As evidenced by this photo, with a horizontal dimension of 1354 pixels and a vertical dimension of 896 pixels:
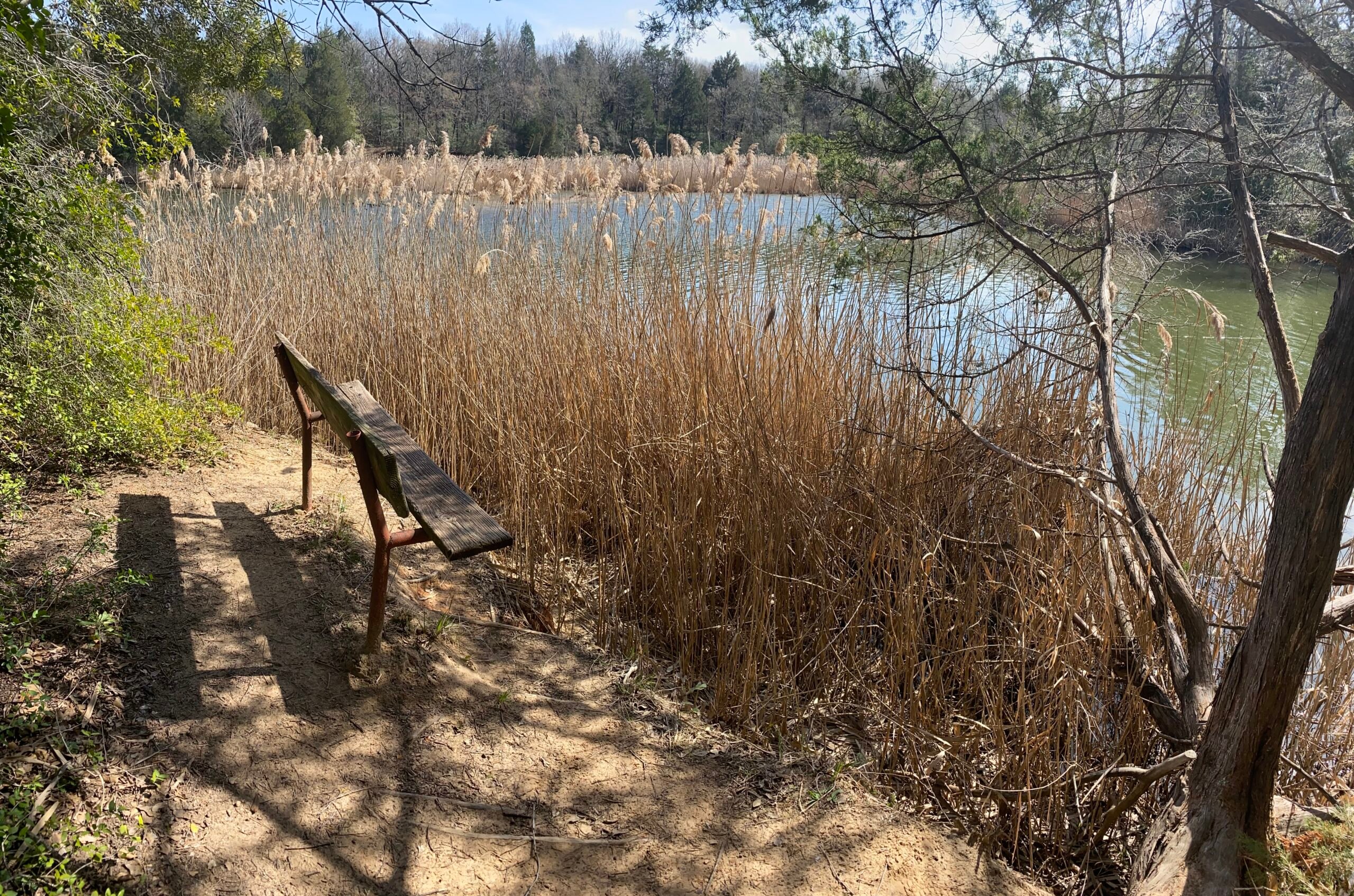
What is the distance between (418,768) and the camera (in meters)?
1.97

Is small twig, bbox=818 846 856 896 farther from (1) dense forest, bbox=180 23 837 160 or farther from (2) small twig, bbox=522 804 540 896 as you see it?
(1) dense forest, bbox=180 23 837 160

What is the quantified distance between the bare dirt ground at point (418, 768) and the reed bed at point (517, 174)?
2.18m

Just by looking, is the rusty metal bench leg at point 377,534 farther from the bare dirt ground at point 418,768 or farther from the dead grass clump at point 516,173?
the dead grass clump at point 516,173

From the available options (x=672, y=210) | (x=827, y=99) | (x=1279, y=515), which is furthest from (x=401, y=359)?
(x=1279, y=515)

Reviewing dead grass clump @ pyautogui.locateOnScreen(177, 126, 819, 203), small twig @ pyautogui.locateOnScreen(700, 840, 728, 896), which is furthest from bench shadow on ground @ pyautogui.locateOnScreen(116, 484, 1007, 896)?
dead grass clump @ pyautogui.locateOnScreen(177, 126, 819, 203)

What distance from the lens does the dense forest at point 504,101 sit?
3.06 meters

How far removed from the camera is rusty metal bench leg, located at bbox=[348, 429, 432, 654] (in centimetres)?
206

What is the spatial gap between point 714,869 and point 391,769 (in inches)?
29.6

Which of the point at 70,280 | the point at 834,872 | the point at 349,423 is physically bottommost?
the point at 834,872

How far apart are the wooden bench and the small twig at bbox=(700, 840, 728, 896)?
2.74ft

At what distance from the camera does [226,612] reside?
7.49 feet

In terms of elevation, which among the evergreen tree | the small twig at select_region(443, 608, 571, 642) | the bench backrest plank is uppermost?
the evergreen tree

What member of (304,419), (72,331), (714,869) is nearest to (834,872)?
→ (714,869)

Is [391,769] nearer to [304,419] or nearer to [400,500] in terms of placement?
[400,500]
